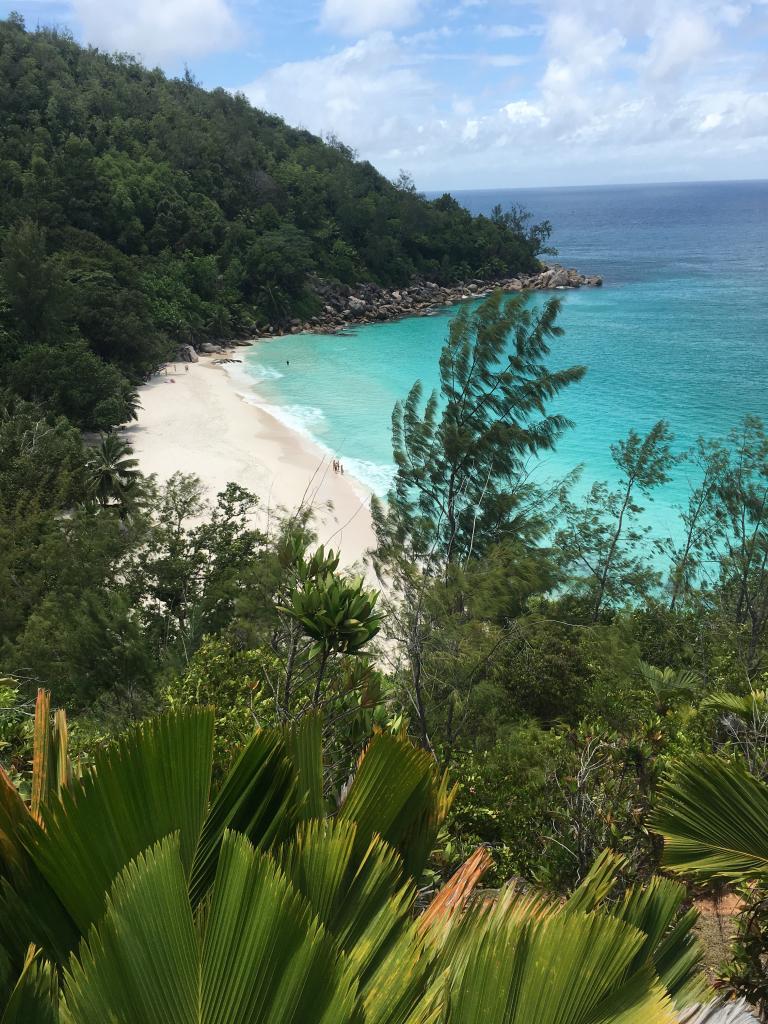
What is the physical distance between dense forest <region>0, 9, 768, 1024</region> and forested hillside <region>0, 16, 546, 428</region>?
0.39 metres

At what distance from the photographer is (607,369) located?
37.3 meters

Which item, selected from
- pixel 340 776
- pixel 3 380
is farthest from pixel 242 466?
pixel 340 776

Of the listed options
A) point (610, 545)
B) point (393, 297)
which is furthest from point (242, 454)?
point (393, 297)

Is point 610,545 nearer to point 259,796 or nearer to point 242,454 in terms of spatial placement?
point 259,796

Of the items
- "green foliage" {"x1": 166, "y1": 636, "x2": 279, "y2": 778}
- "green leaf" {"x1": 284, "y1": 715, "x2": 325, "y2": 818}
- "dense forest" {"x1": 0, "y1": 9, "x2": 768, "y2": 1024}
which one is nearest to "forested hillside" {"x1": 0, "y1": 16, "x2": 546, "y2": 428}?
"dense forest" {"x1": 0, "y1": 9, "x2": 768, "y2": 1024}

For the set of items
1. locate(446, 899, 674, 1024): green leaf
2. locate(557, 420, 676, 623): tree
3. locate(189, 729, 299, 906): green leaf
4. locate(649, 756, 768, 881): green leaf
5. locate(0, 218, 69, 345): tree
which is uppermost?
locate(0, 218, 69, 345): tree

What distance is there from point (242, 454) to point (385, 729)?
2171 centimetres

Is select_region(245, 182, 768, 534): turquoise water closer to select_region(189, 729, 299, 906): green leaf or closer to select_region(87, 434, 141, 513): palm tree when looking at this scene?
select_region(87, 434, 141, 513): palm tree

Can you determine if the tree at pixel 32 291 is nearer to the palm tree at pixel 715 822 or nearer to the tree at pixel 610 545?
the tree at pixel 610 545

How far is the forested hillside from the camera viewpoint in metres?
28.9

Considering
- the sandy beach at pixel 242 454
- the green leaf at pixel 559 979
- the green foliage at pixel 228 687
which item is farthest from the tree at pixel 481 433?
the green leaf at pixel 559 979

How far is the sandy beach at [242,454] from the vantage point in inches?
792

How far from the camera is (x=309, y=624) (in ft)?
12.1

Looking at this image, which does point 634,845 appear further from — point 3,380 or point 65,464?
point 3,380
